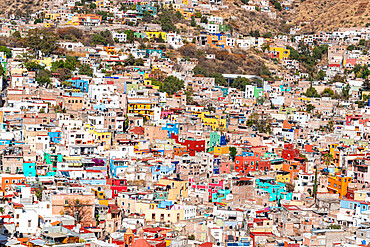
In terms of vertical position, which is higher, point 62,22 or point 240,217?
point 62,22

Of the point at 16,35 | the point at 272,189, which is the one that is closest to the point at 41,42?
the point at 16,35

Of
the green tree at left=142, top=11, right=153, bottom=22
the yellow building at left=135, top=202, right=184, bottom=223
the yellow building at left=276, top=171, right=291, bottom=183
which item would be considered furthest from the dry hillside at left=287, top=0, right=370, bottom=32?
the yellow building at left=135, top=202, right=184, bottom=223

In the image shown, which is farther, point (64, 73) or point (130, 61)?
point (130, 61)

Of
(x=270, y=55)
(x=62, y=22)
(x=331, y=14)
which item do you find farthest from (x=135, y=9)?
(x=331, y=14)

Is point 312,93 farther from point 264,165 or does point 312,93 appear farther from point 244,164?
point 244,164

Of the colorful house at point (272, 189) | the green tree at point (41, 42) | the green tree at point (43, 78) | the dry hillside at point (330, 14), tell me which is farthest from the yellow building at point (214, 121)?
the dry hillside at point (330, 14)

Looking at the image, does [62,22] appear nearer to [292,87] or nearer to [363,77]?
[292,87]
